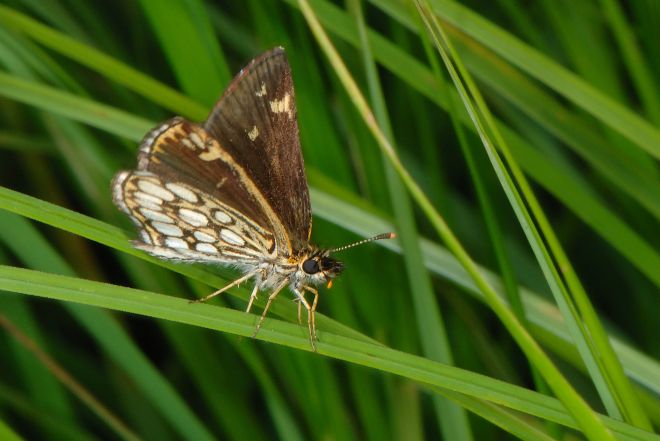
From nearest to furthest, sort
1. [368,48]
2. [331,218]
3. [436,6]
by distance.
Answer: [368,48] → [436,6] → [331,218]

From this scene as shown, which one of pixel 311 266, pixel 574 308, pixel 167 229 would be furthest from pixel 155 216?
pixel 574 308

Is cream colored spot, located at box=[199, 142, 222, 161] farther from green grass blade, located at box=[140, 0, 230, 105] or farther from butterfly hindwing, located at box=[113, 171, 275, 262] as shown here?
green grass blade, located at box=[140, 0, 230, 105]

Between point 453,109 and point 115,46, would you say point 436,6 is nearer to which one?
point 453,109

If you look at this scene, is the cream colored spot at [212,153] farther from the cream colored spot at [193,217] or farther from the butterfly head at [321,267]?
the butterfly head at [321,267]

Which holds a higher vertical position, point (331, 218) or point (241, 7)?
point (241, 7)

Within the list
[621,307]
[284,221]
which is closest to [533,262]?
[621,307]

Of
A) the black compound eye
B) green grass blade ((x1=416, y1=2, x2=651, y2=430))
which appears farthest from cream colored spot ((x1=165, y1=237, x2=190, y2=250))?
green grass blade ((x1=416, y1=2, x2=651, y2=430))

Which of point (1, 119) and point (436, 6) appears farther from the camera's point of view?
point (1, 119)
